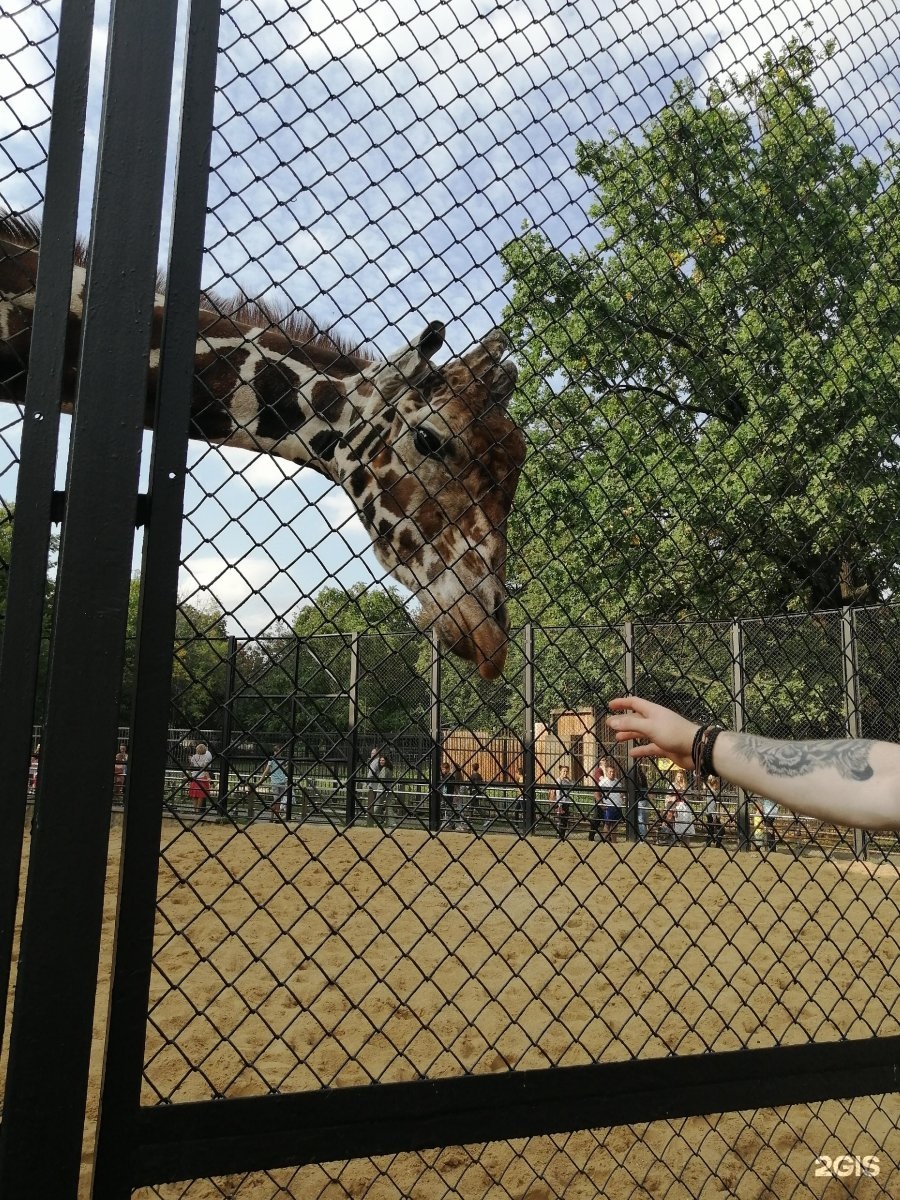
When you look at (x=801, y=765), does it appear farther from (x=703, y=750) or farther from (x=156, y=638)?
(x=156, y=638)

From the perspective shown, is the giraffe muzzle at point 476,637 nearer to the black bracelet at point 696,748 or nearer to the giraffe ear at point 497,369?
the giraffe ear at point 497,369

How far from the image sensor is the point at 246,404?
3.44m

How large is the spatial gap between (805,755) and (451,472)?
1.32 metres

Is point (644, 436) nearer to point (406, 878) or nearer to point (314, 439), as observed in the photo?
point (314, 439)

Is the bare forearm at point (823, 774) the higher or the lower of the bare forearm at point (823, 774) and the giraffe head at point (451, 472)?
the lower

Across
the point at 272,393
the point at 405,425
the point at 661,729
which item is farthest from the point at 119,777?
the point at 661,729

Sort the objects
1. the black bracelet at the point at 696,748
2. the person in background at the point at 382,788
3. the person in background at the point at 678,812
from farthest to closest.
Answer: the person in background at the point at 678,812
the person in background at the point at 382,788
the black bracelet at the point at 696,748

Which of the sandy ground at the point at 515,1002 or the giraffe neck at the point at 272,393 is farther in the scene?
the giraffe neck at the point at 272,393

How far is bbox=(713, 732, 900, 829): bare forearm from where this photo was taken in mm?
1484

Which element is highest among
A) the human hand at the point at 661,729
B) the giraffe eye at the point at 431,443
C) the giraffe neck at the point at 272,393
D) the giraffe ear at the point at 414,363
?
the giraffe neck at the point at 272,393

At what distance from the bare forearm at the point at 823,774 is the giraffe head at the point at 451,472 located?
1041 mm

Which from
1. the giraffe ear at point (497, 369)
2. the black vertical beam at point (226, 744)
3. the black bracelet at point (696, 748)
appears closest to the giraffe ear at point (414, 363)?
the giraffe ear at point (497, 369)

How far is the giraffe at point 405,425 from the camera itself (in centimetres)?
258

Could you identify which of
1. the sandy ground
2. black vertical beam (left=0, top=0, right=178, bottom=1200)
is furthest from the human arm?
black vertical beam (left=0, top=0, right=178, bottom=1200)
